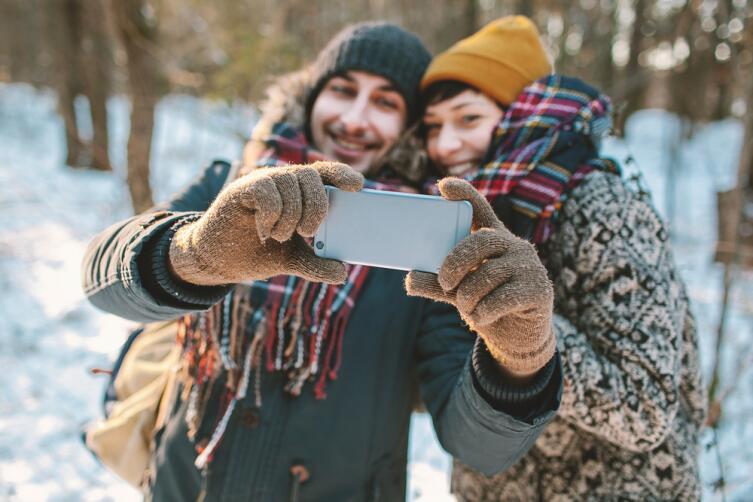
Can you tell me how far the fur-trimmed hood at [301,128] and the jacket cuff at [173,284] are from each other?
0.41 m

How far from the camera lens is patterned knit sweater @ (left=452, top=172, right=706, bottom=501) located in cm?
115

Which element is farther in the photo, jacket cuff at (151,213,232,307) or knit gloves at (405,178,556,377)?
jacket cuff at (151,213,232,307)

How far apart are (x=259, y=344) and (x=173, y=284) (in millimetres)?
352

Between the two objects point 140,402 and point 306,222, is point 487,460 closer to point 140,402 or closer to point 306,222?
point 306,222

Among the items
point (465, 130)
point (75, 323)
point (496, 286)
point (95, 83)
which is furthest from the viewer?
point (95, 83)

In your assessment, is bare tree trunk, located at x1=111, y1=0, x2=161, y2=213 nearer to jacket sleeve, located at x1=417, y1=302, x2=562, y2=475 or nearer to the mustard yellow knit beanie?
the mustard yellow knit beanie

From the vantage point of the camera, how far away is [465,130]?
5.06 ft

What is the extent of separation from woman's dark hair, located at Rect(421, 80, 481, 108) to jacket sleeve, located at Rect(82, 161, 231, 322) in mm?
875

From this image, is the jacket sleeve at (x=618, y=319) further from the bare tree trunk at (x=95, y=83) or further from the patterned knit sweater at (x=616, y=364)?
the bare tree trunk at (x=95, y=83)

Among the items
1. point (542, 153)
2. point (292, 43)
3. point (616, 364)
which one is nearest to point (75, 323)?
point (292, 43)

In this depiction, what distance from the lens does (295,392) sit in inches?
50.4

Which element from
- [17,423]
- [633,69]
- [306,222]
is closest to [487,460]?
[306,222]

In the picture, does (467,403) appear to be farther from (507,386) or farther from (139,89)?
(139,89)

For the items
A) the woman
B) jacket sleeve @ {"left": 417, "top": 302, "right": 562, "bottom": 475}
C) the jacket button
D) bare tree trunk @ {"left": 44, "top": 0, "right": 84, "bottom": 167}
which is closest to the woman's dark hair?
the woman
